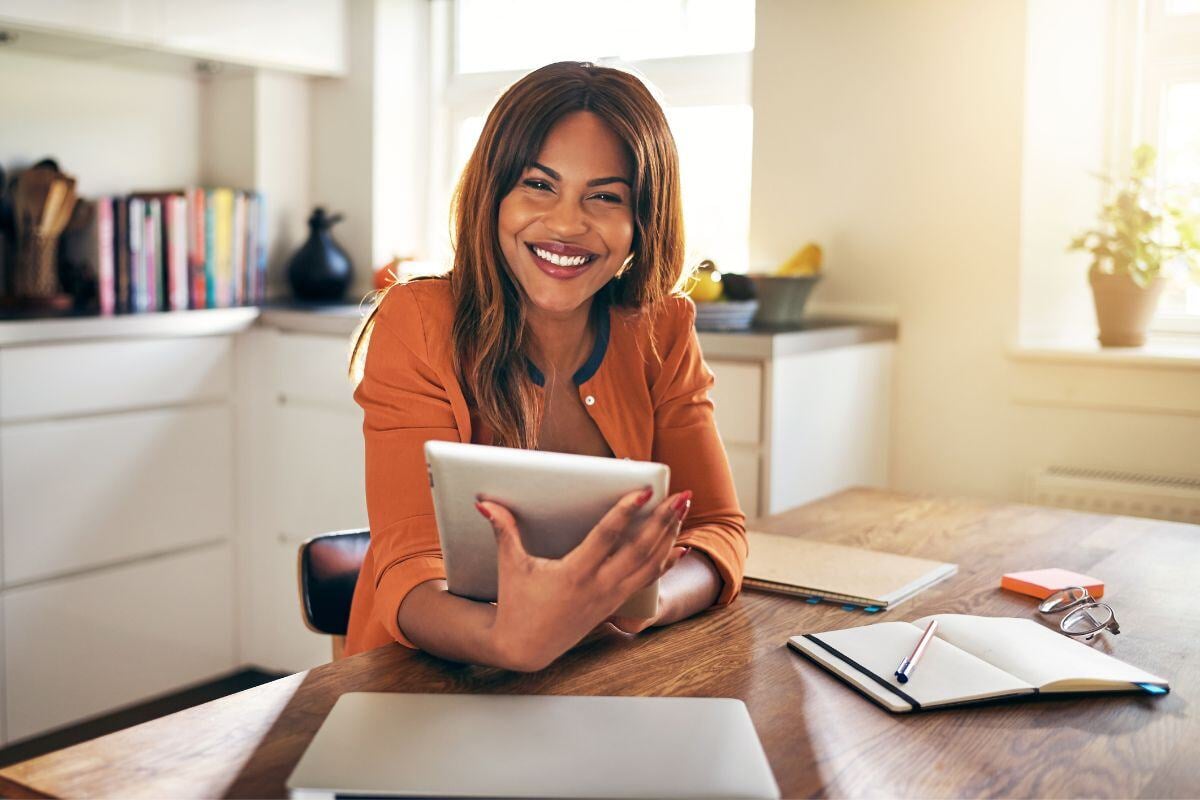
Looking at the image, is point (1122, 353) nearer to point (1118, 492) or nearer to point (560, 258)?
point (1118, 492)

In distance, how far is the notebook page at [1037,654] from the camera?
1104 millimetres

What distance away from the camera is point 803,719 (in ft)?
3.38

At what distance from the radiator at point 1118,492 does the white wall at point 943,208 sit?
1.2 inches

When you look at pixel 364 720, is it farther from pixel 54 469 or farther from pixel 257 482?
pixel 257 482

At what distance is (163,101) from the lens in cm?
353

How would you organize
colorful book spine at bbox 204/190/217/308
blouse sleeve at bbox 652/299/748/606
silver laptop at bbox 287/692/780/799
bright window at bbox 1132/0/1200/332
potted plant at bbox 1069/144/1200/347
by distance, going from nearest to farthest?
1. silver laptop at bbox 287/692/780/799
2. blouse sleeve at bbox 652/299/748/606
3. potted plant at bbox 1069/144/1200/347
4. bright window at bbox 1132/0/1200/332
5. colorful book spine at bbox 204/190/217/308

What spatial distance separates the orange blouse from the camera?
1294mm

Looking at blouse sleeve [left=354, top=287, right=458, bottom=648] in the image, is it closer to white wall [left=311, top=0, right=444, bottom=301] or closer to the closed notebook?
the closed notebook

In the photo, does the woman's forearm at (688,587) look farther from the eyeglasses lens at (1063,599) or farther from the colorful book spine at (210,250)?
the colorful book spine at (210,250)

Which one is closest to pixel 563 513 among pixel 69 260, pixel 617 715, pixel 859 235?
pixel 617 715

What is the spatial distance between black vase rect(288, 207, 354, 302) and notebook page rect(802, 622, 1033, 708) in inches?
98.2

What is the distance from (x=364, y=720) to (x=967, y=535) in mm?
1069

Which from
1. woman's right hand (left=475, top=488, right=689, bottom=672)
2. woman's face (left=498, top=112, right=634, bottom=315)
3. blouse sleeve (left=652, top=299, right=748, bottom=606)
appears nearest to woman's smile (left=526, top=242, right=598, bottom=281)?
woman's face (left=498, top=112, right=634, bottom=315)

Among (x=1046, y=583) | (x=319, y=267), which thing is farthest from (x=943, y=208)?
(x=319, y=267)
